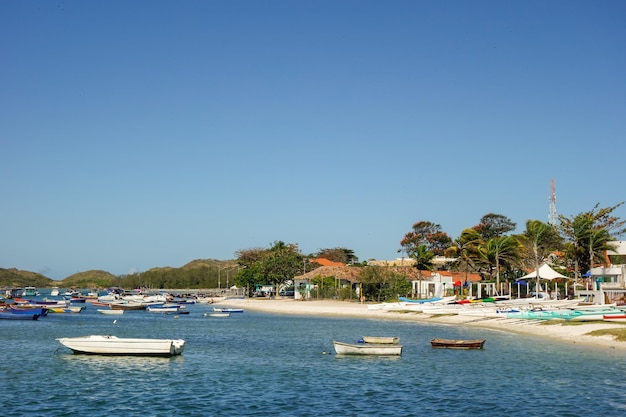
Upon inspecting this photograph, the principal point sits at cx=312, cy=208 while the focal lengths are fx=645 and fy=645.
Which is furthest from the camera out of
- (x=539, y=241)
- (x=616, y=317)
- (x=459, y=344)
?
(x=539, y=241)

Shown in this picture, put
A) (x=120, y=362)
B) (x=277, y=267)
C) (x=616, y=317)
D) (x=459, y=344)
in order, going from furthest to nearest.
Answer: (x=277, y=267), (x=616, y=317), (x=459, y=344), (x=120, y=362)

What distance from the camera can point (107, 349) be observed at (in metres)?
40.0

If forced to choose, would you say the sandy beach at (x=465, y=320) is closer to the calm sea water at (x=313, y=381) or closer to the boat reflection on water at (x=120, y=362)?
the calm sea water at (x=313, y=381)

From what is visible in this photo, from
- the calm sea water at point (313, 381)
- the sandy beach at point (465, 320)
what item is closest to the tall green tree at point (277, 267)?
the sandy beach at point (465, 320)

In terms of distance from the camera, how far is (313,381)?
3244 cm

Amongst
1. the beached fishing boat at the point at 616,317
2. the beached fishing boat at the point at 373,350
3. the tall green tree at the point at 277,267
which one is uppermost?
the tall green tree at the point at 277,267

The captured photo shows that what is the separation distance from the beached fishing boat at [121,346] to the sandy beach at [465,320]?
29.7 meters

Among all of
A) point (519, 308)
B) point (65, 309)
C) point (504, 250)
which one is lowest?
point (65, 309)

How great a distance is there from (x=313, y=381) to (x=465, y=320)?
4355cm

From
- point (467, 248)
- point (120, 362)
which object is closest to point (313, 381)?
point (120, 362)

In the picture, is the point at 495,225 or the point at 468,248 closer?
the point at 468,248

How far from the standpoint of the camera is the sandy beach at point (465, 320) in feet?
163

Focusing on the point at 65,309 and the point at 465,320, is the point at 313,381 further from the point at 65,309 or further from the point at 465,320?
the point at 65,309

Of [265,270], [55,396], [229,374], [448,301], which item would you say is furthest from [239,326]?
[265,270]
